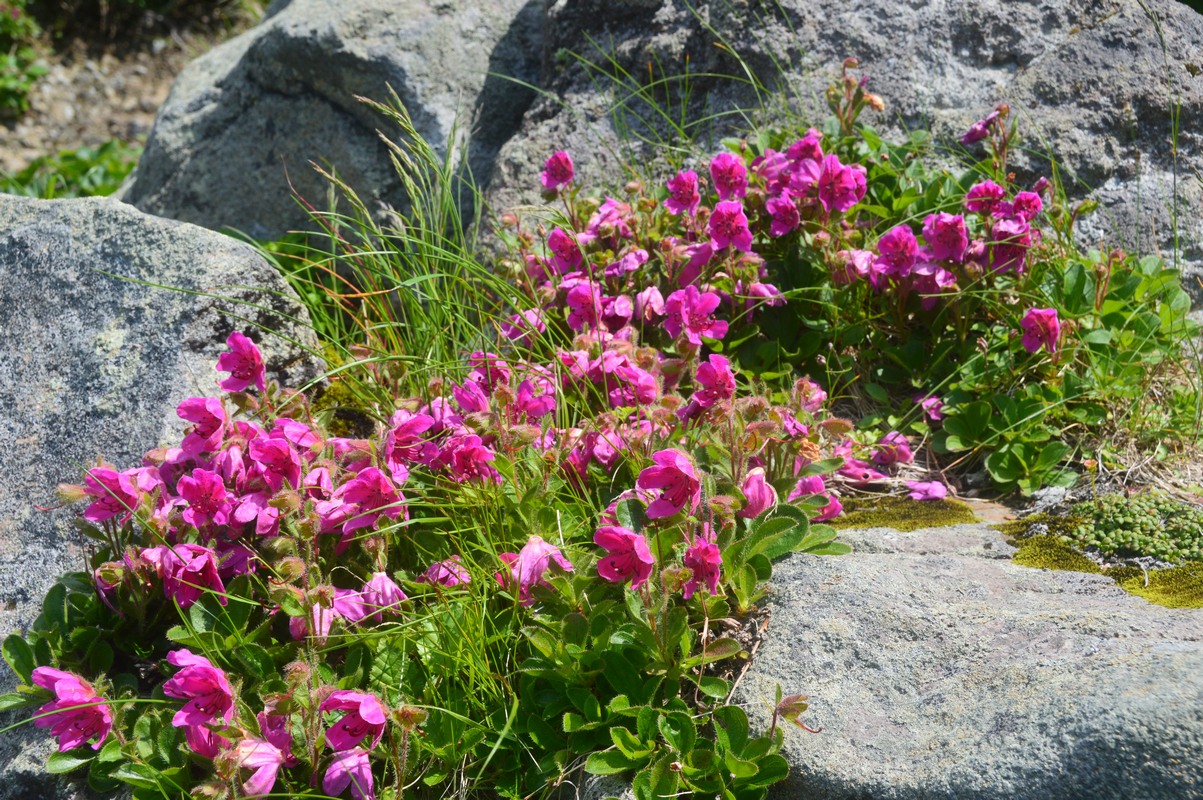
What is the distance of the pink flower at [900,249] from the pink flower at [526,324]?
3.23 ft

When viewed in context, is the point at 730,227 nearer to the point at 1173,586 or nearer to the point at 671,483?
the point at 671,483

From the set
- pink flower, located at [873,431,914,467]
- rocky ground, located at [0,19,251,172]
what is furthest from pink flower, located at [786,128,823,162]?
rocky ground, located at [0,19,251,172]

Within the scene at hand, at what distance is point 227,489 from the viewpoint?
7.18ft

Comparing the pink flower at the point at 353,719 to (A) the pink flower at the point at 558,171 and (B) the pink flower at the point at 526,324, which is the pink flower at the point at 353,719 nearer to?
(B) the pink flower at the point at 526,324

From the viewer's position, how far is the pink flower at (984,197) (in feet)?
8.89

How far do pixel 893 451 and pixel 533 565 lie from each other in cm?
118

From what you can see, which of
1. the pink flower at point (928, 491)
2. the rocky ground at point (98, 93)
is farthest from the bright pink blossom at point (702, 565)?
the rocky ground at point (98, 93)

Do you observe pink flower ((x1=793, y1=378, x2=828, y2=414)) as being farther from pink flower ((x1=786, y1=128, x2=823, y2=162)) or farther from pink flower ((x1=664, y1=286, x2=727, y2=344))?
pink flower ((x1=786, y1=128, x2=823, y2=162))

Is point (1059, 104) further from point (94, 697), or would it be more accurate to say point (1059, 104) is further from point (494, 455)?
point (94, 697)

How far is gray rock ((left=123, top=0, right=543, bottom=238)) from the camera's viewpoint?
425 cm

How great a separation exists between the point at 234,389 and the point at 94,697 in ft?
2.46

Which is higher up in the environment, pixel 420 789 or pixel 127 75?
pixel 127 75

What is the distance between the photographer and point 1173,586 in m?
1.99

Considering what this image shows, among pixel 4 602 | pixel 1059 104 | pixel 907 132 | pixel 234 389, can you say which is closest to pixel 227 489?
pixel 234 389
